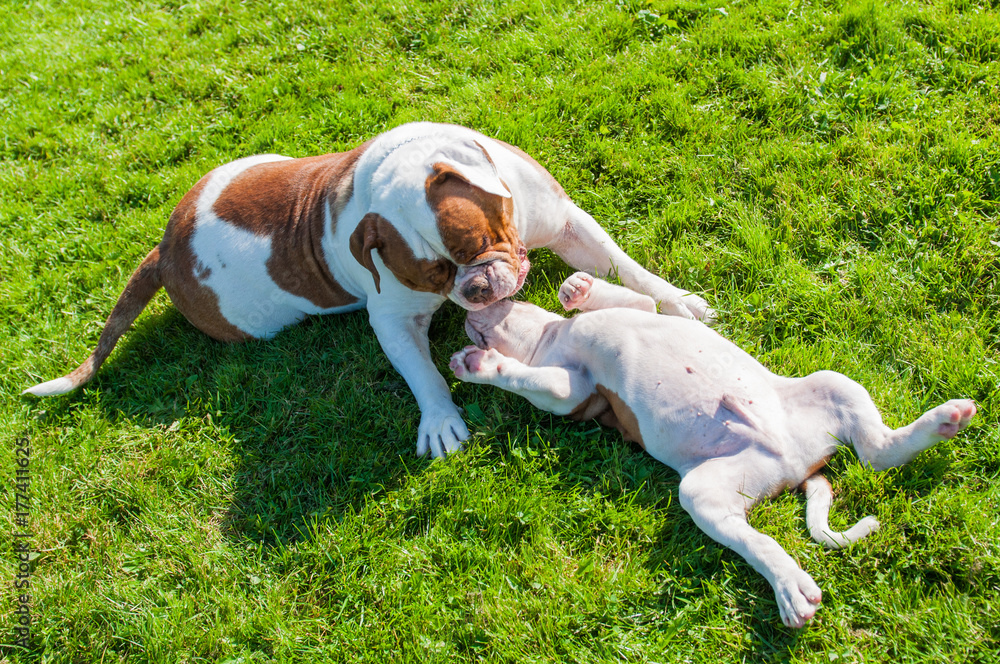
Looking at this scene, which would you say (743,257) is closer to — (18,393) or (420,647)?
(420,647)

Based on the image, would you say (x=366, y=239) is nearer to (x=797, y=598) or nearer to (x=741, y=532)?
(x=741, y=532)

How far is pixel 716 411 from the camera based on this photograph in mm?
3336

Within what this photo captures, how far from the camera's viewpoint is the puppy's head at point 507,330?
159 inches

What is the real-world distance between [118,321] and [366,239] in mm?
2142

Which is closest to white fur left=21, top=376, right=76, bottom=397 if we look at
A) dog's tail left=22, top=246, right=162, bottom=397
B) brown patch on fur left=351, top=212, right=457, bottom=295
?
dog's tail left=22, top=246, right=162, bottom=397

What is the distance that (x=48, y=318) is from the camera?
5.31m

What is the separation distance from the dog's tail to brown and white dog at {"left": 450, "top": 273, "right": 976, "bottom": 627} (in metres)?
2.37

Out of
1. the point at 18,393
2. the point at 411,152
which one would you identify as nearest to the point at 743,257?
the point at 411,152

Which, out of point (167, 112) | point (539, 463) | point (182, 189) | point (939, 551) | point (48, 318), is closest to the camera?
point (939, 551)

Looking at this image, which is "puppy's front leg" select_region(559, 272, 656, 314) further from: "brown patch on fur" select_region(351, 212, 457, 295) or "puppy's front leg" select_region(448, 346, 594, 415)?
"brown patch on fur" select_region(351, 212, 457, 295)

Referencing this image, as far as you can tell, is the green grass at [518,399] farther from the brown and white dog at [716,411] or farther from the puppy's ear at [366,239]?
the puppy's ear at [366,239]

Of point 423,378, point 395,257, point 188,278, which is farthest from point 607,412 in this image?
point 188,278

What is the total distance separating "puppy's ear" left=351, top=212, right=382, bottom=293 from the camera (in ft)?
12.2

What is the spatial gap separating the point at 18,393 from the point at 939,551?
5756 millimetres
